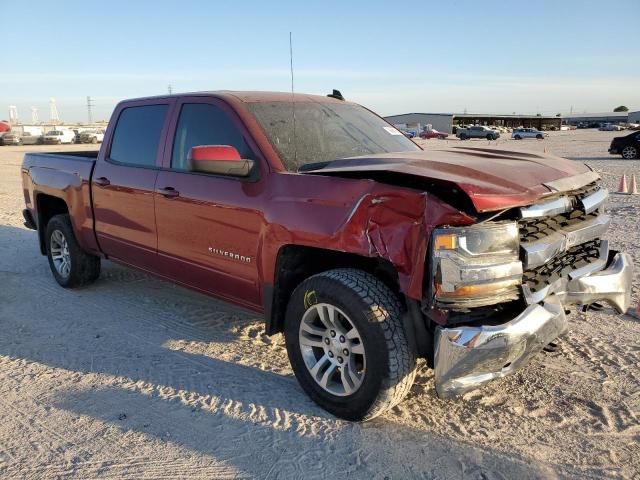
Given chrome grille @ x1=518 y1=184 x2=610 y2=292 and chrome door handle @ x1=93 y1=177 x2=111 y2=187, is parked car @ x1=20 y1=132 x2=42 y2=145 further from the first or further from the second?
chrome grille @ x1=518 y1=184 x2=610 y2=292

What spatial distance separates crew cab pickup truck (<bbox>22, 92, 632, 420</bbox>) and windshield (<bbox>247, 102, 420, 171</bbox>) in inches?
0.7

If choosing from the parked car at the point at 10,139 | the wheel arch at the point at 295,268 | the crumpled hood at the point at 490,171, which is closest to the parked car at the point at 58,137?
the parked car at the point at 10,139

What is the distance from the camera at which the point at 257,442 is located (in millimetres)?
2990

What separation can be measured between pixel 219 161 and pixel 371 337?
4.88 ft

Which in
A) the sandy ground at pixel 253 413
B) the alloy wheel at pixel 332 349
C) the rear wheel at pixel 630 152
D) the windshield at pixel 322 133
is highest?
the windshield at pixel 322 133

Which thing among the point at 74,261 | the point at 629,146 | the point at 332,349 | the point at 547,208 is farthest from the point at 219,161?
the point at 629,146

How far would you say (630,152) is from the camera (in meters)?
22.9

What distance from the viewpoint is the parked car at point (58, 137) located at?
157 feet

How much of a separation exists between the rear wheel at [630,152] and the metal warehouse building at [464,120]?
247 feet

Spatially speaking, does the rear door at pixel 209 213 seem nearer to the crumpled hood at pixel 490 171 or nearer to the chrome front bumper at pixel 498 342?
the crumpled hood at pixel 490 171

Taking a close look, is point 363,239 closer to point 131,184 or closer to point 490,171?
point 490,171

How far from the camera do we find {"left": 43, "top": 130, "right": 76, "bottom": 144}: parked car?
47.7m

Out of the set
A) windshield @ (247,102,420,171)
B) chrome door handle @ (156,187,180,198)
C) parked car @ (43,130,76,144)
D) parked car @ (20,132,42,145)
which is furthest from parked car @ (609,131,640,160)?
parked car @ (20,132,42,145)

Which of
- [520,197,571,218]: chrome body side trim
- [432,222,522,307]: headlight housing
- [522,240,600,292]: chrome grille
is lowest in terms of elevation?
[522,240,600,292]: chrome grille
